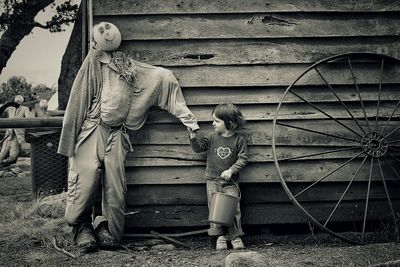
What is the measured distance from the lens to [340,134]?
4.82 metres

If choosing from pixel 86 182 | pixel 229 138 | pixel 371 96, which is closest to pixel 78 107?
pixel 86 182

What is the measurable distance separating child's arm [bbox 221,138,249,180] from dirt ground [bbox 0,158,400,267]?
0.69 metres

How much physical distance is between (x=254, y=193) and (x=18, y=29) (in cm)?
1040

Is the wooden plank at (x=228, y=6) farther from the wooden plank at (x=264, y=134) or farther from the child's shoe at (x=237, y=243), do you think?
the child's shoe at (x=237, y=243)

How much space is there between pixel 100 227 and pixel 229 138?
1425 mm

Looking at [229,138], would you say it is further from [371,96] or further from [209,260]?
[371,96]

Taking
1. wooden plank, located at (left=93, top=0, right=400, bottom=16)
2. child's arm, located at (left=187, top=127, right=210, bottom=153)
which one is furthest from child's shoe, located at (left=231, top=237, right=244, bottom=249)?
wooden plank, located at (left=93, top=0, right=400, bottom=16)

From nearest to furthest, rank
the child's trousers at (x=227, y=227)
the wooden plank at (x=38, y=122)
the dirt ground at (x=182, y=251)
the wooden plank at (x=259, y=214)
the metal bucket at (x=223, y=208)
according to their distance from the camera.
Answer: the dirt ground at (x=182, y=251)
the metal bucket at (x=223, y=208)
the child's trousers at (x=227, y=227)
the wooden plank at (x=259, y=214)
the wooden plank at (x=38, y=122)

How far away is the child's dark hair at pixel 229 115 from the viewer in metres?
4.43

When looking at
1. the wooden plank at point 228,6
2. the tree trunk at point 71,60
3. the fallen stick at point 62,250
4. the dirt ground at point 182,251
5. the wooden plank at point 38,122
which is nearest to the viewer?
the dirt ground at point 182,251

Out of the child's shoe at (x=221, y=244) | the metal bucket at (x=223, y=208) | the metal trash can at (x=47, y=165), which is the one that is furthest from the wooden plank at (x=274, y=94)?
the metal trash can at (x=47, y=165)

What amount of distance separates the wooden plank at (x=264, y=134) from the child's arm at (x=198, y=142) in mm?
164

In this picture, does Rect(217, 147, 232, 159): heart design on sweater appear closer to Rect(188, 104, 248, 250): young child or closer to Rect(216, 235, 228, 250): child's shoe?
Rect(188, 104, 248, 250): young child

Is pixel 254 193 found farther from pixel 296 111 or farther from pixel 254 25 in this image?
pixel 254 25
